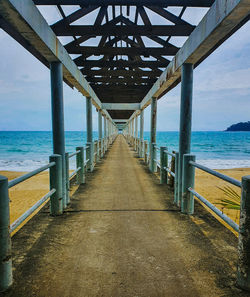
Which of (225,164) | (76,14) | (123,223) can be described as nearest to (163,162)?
(123,223)

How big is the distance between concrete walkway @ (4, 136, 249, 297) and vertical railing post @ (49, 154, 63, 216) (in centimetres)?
16

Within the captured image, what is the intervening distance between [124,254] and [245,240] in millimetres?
1281

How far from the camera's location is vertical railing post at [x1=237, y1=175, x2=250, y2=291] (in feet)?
6.14

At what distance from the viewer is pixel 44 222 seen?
3363 mm

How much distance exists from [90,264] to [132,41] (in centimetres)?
487

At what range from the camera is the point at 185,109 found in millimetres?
4051

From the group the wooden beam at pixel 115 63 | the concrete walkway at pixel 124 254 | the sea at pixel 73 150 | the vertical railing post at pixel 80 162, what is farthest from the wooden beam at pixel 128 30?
the sea at pixel 73 150

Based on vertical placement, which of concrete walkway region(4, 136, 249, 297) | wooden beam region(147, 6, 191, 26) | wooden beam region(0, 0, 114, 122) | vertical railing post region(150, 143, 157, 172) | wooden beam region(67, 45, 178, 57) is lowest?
concrete walkway region(4, 136, 249, 297)

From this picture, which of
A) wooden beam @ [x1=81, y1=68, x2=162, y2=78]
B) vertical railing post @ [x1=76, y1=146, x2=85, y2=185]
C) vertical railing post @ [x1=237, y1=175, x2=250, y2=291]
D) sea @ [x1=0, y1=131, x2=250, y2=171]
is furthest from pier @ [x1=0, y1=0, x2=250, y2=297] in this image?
sea @ [x1=0, y1=131, x2=250, y2=171]

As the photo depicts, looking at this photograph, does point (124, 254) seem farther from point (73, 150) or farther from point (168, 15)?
point (73, 150)

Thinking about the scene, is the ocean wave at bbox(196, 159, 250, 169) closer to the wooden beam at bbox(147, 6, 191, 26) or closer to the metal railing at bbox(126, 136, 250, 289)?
the metal railing at bbox(126, 136, 250, 289)

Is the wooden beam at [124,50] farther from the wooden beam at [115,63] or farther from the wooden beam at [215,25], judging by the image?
the wooden beam at [115,63]

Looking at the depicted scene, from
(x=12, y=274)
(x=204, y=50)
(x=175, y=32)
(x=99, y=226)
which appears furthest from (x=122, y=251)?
(x=175, y=32)

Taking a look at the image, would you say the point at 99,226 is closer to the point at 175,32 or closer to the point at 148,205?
the point at 148,205
